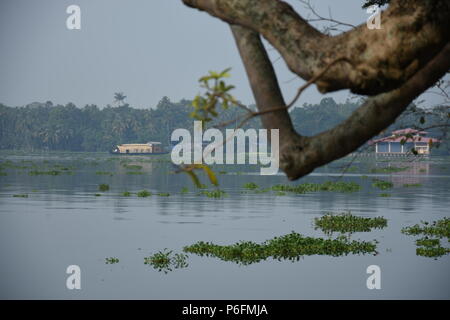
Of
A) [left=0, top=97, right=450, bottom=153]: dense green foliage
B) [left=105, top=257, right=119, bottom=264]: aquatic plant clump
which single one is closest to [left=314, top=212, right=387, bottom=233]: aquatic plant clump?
[left=105, top=257, right=119, bottom=264]: aquatic plant clump

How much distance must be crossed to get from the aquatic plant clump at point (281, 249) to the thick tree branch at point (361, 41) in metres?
11.5

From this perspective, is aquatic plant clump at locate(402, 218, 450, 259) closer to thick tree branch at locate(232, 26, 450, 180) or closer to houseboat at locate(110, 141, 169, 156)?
thick tree branch at locate(232, 26, 450, 180)

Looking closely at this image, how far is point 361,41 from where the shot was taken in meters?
3.81

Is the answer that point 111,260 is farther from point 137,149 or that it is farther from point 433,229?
point 137,149

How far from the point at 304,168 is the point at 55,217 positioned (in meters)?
22.4

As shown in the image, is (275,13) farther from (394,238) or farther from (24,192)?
(24,192)

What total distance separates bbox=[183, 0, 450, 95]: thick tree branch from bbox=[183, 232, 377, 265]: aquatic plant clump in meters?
11.5

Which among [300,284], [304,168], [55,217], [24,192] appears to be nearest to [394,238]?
[300,284]

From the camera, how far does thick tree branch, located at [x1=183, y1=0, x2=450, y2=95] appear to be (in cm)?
372

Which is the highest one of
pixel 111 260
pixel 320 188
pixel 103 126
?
pixel 103 126

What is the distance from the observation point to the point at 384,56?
3.75 metres

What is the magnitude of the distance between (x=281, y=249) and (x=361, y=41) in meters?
12.1

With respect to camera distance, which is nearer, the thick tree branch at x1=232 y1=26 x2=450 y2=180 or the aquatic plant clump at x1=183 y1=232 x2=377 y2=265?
the thick tree branch at x1=232 y1=26 x2=450 y2=180

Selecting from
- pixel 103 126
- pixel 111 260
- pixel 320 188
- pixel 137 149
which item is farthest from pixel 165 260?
pixel 103 126
